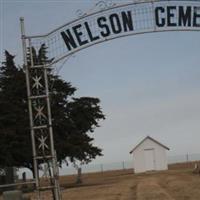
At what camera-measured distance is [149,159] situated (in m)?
72.8

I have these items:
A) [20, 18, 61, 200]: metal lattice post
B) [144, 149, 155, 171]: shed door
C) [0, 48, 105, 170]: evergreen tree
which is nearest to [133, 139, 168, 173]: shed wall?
[144, 149, 155, 171]: shed door

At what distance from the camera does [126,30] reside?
62.6ft

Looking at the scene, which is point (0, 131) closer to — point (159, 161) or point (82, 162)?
point (82, 162)

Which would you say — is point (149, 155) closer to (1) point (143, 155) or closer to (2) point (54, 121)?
(1) point (143, 155)

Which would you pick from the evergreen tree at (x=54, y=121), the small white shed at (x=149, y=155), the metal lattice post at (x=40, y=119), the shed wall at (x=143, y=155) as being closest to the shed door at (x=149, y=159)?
the small white shed at (x=149, y=155)

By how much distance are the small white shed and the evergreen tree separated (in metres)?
16.4

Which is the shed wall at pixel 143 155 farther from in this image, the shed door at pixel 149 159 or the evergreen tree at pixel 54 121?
the evergreen tree at pixel 54 121

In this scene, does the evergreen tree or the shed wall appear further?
the shed wall

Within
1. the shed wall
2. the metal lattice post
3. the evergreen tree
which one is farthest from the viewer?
the shed wall

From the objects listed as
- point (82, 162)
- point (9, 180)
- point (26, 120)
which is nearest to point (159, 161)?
point (82, 162)

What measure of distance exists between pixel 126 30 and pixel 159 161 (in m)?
54.7

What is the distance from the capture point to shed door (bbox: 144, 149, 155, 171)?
2851 inches

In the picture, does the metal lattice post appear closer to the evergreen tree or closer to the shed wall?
the evergreen tree

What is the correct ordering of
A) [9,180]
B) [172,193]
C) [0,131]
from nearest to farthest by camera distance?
[9,180] → [172,193] → [0,131]
